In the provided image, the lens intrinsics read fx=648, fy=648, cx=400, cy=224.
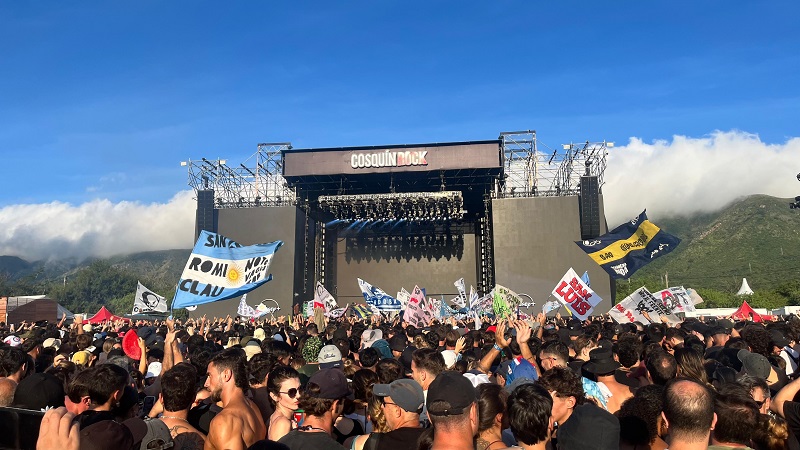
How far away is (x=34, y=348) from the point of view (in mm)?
7473

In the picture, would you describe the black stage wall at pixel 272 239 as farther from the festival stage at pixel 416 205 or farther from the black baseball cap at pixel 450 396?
the black baseball cap at pixel 450 396

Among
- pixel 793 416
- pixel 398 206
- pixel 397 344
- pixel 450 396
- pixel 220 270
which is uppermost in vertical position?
pixel 398 206

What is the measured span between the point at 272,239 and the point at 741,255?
87501 millimetres

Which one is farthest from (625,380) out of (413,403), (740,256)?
(740,256)

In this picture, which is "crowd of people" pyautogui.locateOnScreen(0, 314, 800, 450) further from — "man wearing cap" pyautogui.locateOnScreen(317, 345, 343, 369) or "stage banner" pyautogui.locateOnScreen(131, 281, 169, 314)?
"stage banner" pyautogui.locateOnScreen(131, 281, 169, 314)

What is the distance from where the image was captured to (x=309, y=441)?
337 cm

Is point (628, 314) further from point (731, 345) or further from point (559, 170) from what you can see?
point (559, 170)

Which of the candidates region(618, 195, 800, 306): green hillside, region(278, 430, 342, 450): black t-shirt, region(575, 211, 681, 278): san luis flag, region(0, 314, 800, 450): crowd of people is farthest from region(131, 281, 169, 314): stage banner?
region(618, 195, 800, 306): green hillside

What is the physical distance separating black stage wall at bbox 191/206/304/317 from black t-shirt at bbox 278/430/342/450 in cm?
2976

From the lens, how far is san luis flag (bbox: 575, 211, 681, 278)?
1506cm

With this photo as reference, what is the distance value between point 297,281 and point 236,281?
69.8 ft

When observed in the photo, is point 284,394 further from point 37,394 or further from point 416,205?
point 416,205

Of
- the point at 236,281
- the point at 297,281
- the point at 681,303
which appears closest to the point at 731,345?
the point at 236,281

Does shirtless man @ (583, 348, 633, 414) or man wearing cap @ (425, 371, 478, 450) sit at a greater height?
man wearing cap @ (425, 371, 478, 450)
